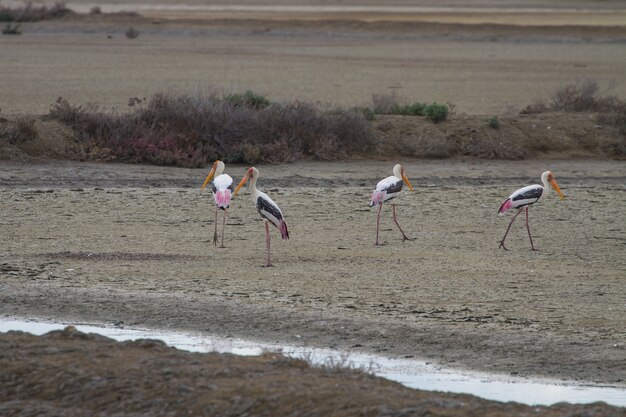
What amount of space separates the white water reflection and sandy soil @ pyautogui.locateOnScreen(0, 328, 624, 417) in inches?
29.4

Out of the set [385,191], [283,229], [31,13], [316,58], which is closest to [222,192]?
[283,229]

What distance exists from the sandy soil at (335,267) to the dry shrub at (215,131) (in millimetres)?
780

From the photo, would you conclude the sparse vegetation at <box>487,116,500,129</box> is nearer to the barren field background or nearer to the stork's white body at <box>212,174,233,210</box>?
the barren field background

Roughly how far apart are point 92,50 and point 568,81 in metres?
20.9

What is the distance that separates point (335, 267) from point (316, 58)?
33784 millimetres

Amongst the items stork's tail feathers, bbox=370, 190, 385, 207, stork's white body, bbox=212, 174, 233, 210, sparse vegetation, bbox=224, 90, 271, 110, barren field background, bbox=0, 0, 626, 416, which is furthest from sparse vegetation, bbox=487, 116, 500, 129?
stork's white body, bbox=212, 174, 233, 210

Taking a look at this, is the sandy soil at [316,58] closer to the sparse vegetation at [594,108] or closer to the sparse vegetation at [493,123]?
the sparse vegetation at [594,108]

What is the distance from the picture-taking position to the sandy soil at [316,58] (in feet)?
110

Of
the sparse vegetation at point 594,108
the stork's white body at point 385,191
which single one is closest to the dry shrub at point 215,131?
the sparse vegetation at point 594,108

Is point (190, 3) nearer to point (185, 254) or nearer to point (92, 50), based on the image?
point (92, 50)

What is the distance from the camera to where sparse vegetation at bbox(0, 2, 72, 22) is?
68.8 m

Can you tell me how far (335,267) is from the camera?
14891 millimetres

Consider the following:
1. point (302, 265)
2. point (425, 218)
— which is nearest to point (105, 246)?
point (302, 265)

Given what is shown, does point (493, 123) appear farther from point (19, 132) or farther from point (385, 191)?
point (19, 132)
